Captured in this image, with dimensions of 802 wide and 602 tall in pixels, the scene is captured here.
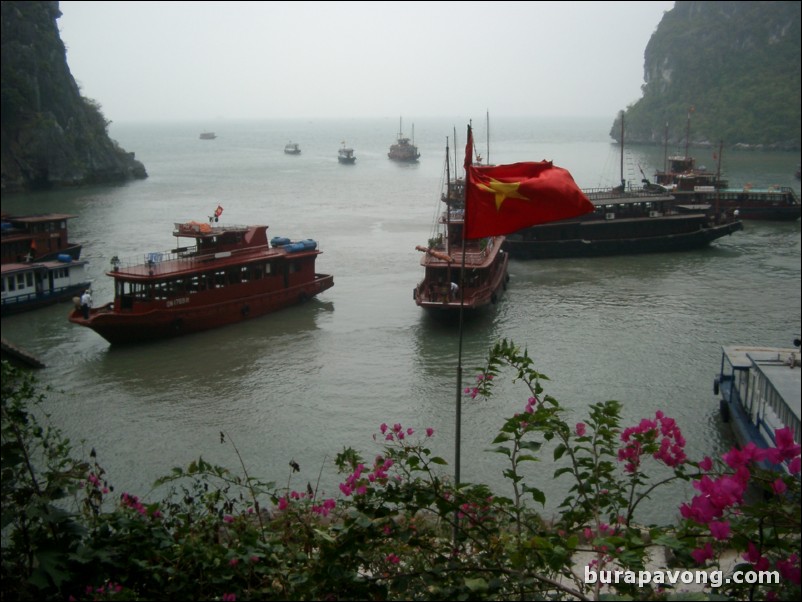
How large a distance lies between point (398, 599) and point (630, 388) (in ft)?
44.1

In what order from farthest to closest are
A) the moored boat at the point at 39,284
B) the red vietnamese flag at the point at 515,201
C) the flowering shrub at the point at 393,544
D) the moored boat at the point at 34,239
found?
the moored boat at the point at 34,239 → the moored boat at the point at 39,284 → the red vietnamese flag at the point at 515,201 → the flowering shrub at the point at 393,544

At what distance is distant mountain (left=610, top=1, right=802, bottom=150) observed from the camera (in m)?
39.4

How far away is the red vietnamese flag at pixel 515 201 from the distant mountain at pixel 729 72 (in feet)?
80.0

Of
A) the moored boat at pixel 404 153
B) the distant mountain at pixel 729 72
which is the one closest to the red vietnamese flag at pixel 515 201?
the distant mountain at pixel 729 72

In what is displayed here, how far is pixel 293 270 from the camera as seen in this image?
80.2ft

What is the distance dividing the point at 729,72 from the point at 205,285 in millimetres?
41556

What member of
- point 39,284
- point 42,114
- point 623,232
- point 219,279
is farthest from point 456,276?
point 42,114

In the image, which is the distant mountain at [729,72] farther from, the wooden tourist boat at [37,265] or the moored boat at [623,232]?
the wooden tourist boat at [37,265]

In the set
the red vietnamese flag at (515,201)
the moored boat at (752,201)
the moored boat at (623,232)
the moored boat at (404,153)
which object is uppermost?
the moored boat at (404,153)

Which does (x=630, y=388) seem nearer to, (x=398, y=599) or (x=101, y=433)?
(x=101, y=433)

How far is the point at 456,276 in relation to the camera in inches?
928

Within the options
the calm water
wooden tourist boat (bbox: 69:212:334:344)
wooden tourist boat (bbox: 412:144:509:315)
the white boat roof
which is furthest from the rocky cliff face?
the white boat roof

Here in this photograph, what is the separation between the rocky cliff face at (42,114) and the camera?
170 ft

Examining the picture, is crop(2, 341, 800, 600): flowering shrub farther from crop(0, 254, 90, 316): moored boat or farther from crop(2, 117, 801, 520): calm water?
crop(0, 254, 90, 316): moored boat
